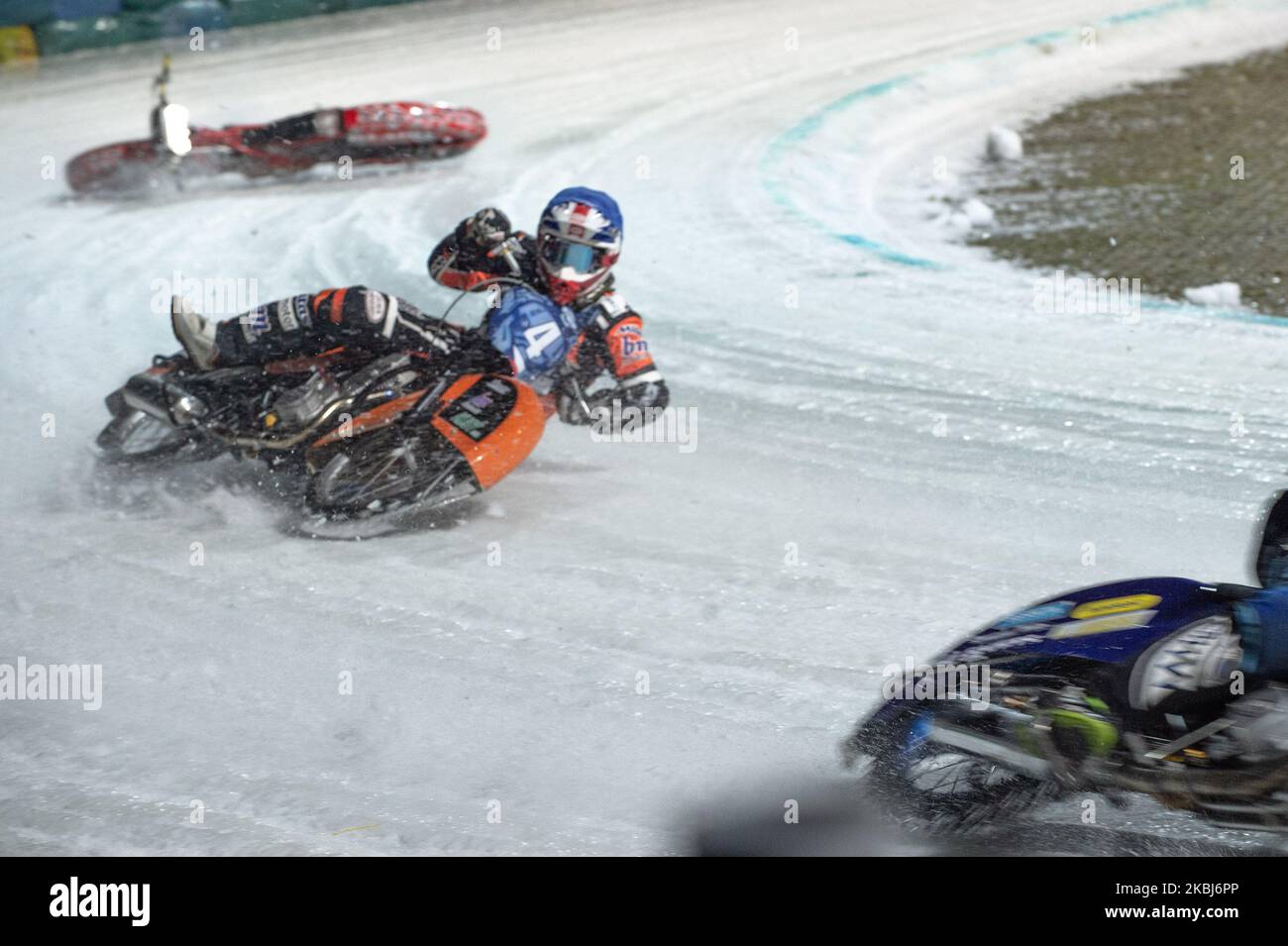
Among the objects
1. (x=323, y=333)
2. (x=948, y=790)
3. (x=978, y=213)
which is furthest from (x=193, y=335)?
(x=978, y=213)

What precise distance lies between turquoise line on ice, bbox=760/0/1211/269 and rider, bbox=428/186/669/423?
382cm

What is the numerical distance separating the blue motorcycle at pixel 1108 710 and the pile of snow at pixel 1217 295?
5174mm

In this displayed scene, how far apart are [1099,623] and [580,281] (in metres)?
3.15

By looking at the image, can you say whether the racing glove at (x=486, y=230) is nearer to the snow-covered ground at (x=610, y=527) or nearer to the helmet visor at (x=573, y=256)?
the helmet visor at (x=573, y=256)

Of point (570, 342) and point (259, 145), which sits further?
point (259, 145)

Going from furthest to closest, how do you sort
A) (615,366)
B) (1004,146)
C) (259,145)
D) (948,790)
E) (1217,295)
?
(1004,146) → (259,145) → (1217,295) → (615,366) → (948,790)

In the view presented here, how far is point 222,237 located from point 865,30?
9.72 meters

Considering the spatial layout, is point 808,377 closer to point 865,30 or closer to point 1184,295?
point 1184,295

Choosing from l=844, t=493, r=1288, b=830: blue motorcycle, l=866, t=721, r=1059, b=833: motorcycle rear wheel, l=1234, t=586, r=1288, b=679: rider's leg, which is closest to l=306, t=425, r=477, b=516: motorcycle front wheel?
l=844, t=493, r=1288, b=830: blue motorcycle

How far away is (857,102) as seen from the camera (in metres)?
13.6

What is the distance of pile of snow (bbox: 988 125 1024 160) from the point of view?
40.5 feet

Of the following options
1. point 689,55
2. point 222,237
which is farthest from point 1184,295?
point 689,55

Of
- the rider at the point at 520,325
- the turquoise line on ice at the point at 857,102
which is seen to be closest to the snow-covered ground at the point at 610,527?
the turquoise line on ice at the point at 857,102

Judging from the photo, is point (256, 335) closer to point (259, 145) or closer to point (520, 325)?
point (520, 325)
